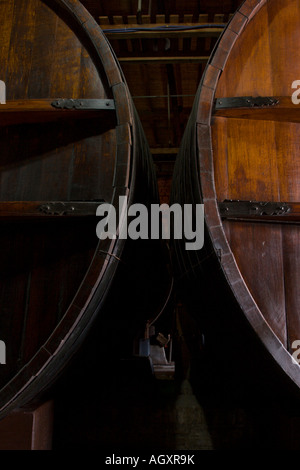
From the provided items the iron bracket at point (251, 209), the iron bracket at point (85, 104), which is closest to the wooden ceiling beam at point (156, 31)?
the iron bracket at point (85, 104)

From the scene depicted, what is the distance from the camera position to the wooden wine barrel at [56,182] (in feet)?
5.03

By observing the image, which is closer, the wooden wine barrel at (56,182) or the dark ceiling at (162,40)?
the wooden wine barrel at (56,182)

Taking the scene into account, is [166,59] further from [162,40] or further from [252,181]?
[252,181]

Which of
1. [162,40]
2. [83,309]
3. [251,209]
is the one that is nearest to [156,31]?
[162,40]

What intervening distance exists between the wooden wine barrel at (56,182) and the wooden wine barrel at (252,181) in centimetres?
37

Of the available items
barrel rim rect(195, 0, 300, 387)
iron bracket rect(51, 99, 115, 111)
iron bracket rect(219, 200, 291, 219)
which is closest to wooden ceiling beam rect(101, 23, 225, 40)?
barrel rim rect(195, 0, 300, 387)

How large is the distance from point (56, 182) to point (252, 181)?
912 millimetres

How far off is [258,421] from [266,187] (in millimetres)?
1676

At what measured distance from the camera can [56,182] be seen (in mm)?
1748

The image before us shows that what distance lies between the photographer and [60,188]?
173 centimetres

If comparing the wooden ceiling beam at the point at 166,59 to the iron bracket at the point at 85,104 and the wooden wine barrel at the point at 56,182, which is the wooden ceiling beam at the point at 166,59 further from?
the iron bracket at the point at 85,104

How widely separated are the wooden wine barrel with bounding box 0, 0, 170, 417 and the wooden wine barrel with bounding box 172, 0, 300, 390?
1.20ft

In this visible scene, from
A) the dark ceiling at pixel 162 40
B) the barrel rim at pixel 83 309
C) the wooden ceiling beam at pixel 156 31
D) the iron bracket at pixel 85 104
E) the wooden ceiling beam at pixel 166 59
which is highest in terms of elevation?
the dark ceiling at pixel 162 40

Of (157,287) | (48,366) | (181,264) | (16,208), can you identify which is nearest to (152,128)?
(157,287)
